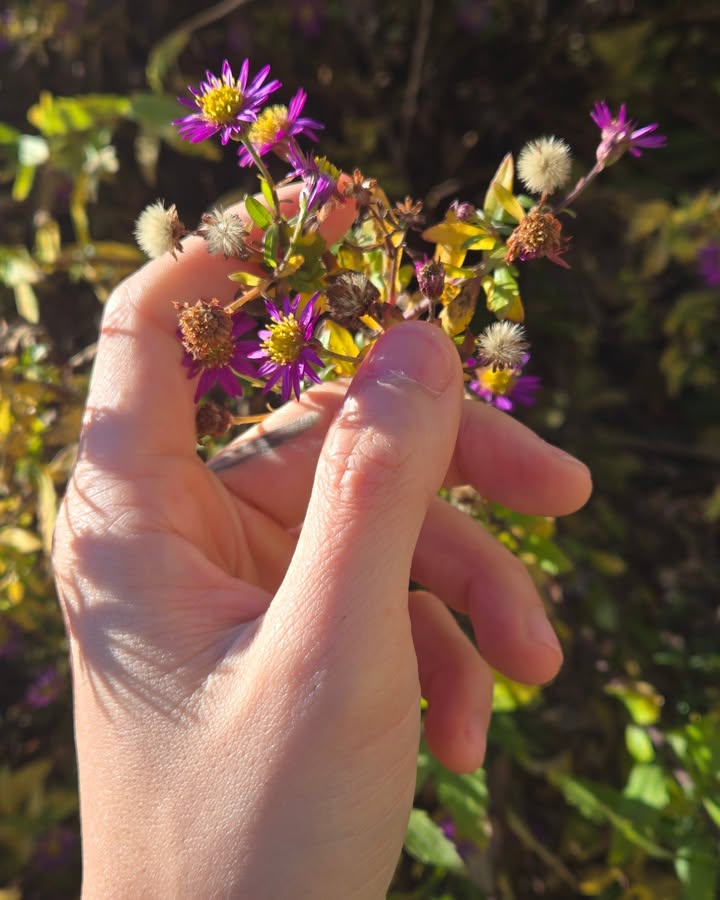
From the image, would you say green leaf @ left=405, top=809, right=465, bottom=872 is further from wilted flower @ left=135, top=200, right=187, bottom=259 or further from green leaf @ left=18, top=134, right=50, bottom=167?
green leaf @ left=18, top=134, right=50, bottom=167

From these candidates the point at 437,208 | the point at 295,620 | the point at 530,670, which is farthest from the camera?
the point at 437,208

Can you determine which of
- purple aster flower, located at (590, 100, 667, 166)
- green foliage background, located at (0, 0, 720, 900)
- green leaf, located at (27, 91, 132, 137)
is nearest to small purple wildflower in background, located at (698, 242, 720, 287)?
green foliage background, located at (0, 0, 720, 900)

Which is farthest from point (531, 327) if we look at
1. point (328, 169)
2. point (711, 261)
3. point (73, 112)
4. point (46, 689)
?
point (46, 689)

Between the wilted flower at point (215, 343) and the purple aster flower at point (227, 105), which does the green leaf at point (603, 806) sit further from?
the purple aster flower at point (227, 105)

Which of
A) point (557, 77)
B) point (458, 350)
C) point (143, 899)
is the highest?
point (557, 77)

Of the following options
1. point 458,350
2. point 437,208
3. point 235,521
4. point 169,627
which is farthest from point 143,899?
point 437,208

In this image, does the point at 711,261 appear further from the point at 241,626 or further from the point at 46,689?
the point at 46,689

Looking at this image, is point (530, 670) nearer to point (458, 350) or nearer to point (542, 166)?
point (458, 350)
